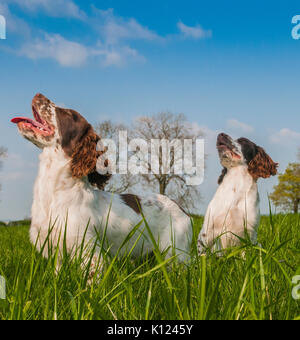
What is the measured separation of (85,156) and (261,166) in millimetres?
2914

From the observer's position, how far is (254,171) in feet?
19.2

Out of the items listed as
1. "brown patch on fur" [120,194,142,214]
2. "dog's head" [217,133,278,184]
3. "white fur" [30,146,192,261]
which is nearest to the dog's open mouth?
"white fur" [30,146,192,261]

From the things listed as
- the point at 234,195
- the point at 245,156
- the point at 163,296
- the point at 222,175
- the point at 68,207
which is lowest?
the point at 163,296

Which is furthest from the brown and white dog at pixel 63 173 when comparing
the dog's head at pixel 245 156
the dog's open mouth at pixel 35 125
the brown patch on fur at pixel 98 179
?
the dog's head at pixel 245 156

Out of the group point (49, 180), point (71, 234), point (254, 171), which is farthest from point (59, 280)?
point (254, 171)

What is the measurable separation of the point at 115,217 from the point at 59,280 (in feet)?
7.23

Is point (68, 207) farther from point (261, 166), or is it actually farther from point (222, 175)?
point (261, 166)

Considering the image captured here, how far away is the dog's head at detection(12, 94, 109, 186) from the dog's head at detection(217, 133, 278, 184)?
2027 millimetres

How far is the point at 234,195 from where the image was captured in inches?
225

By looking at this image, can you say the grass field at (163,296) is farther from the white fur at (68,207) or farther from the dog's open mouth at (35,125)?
the dog's open mouth at (35,125)

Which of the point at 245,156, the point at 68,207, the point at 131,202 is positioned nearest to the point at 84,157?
the point at 68,207

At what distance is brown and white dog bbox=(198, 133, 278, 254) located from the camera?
5.61m

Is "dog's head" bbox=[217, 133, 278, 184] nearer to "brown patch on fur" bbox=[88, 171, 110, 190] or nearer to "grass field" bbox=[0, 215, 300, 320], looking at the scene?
"brown patch on fur" bbox=[88, 171, 110, 190]
